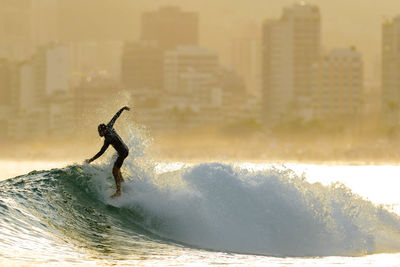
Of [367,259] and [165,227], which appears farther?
[165,227]

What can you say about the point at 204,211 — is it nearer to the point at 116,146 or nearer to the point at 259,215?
Answer: the point at 259,215

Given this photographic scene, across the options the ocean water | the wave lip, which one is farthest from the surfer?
the wave lip

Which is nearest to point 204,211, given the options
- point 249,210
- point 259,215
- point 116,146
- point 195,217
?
point 195,217

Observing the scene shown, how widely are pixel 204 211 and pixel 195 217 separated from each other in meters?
0.31

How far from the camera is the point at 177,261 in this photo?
60.5ft

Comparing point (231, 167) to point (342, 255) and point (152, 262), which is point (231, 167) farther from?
point (152, 262)

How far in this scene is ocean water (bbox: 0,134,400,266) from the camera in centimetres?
1928

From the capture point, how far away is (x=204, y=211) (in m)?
22.0

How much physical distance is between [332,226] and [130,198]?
18.7 feet

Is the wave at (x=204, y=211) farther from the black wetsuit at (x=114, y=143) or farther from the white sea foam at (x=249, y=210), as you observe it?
the black wetsuit at (x=114, y=143)

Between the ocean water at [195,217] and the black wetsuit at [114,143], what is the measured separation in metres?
1.07

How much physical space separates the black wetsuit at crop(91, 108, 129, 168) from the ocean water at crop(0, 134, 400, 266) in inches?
42.2

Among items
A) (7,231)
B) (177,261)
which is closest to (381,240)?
(177,261)

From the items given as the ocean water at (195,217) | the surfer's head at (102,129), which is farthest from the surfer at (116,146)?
the ocean water at (195,217)
